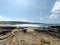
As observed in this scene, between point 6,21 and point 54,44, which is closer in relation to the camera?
point 54,44

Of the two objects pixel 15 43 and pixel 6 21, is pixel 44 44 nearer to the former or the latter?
pixel 15 43

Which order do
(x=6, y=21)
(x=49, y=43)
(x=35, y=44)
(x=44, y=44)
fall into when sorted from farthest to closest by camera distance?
(x=6, y=21)
(x=49, y=43)
(x=44, y=44)
(x=35, y=44)

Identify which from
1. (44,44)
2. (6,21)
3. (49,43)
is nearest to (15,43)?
(44,44)

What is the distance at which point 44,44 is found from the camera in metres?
13.4

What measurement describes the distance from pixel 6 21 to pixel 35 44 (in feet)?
475

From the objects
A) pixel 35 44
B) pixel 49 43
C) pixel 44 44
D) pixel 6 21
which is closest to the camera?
pixel 35 44

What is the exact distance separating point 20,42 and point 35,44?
4.26ft

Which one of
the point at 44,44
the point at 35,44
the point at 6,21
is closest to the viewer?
the point at 35,44

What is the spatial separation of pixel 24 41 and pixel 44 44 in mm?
2457

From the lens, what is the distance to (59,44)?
1434cm

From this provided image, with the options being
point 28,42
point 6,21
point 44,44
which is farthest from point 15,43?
point 6,21

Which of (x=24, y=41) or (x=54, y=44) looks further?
(x=54, y=44)

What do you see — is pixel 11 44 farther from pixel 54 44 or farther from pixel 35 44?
pixel 54 44

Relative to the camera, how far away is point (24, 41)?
1180 centimetres
